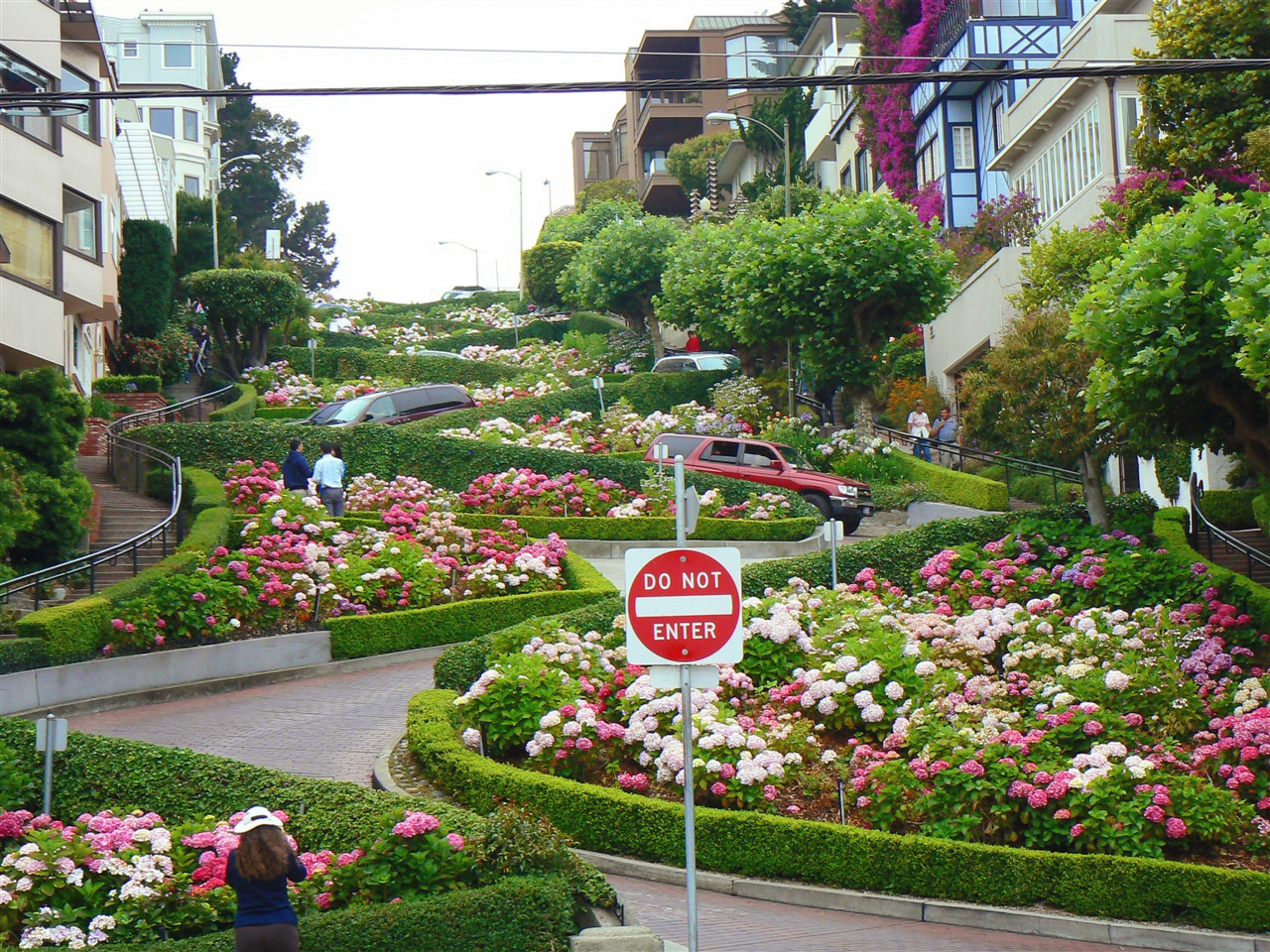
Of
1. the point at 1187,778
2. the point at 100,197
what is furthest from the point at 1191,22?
the point at 100,197

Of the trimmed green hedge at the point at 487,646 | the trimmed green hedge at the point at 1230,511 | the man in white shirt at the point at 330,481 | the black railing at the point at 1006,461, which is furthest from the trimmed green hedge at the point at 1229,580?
the man in white shirt at the point at 330,481

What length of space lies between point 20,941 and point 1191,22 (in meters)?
19.0

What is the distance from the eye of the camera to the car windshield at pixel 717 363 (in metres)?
44.8

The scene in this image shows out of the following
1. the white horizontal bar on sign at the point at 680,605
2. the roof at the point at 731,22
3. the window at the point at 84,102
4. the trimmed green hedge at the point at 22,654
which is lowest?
the trimmed green hedge at the point at 22,654

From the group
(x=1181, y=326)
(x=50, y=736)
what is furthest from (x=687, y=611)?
(x=1181, y=326)

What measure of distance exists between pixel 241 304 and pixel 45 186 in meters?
23.9

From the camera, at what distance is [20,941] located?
883cm

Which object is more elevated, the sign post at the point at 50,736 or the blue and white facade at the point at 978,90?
the blue and white facade at the point at 978,90

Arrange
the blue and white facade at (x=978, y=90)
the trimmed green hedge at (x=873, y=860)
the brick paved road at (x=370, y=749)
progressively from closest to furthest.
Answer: the brick paved road at (x=370, y=749) < the trimmed green hedge at (x=873, y=860) < the blue and white facade at (x=978, y=90)

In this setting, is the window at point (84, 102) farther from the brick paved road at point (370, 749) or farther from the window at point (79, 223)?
the brick paved road at point (370, 749)

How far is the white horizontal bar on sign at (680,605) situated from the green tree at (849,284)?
92.5 ft

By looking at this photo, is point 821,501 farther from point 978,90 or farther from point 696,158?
point 696,158

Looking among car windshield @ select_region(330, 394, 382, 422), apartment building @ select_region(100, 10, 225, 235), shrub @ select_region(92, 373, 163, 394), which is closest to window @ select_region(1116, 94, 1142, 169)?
car windshield @ select_region(330, 394, 382, 422)

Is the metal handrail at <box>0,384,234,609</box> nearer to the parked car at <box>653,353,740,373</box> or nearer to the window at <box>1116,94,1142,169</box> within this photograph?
the parked car at <box>653,353,740,373</box>
